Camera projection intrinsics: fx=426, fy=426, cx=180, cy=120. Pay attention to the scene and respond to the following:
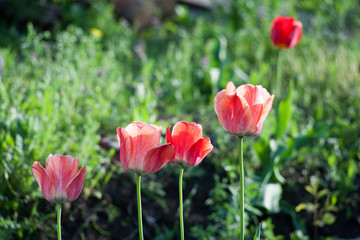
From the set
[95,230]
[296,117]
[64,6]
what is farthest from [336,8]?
[95,230]

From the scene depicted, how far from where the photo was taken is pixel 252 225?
6.52ft

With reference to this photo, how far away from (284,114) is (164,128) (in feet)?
2.03

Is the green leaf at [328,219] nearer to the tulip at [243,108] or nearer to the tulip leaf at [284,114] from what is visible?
the tulip leaf at [284,114]

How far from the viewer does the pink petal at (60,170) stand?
103 cm

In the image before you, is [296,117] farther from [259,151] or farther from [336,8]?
[336,8]

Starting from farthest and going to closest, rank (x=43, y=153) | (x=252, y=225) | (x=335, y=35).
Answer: (x=335, y=35)
(x=252, y=225)
(x=43, y=153)

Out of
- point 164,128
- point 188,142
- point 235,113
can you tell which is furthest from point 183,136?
point 164,128

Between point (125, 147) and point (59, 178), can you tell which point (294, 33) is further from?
point (59, 178)

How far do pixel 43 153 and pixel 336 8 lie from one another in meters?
3.69

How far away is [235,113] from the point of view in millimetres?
1056

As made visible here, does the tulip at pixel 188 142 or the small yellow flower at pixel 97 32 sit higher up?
the small yellow flower at pixel 97 32

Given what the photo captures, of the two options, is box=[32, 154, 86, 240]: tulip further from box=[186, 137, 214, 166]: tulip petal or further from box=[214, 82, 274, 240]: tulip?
box=[214, 82, 274, 240]: tulip

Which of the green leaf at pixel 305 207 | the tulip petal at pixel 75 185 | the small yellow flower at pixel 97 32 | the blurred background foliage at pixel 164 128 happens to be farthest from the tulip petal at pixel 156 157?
the small yellow flower at pixel 97 32

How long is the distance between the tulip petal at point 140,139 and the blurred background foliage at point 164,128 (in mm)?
714
